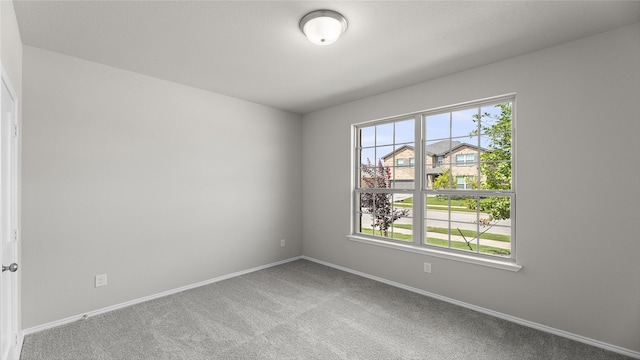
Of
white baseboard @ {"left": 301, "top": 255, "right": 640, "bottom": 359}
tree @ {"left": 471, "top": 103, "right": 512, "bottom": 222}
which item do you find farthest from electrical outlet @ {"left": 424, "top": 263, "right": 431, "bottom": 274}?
tree @ {"left": 471, "top": 103, "right": 512, "bottom": 222}

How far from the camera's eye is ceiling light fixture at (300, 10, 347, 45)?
1.98 metres

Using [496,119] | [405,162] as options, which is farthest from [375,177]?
[496,119]

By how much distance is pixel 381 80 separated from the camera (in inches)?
129

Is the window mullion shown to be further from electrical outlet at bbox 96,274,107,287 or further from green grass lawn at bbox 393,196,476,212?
electrical outlet at bbox 96,274,107,287

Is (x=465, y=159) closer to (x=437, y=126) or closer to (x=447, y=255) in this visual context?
(x=437, y=126)

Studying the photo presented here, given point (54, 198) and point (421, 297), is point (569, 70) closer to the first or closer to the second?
point (421, 297)

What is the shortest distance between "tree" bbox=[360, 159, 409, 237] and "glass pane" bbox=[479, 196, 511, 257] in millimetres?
922

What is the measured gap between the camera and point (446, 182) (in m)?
3.27

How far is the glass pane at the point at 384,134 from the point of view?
3795 mm

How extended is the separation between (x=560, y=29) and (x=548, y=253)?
73.0 inches

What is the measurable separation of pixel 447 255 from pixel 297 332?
1.78 meters

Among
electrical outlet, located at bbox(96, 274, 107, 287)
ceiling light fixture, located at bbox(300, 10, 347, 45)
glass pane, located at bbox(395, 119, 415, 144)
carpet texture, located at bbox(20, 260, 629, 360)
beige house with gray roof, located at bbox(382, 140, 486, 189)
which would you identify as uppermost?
ceiling light fixture, located at bbox(300, 10, 347, 45)

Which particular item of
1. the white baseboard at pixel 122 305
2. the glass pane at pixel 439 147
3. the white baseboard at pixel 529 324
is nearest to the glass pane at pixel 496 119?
the glass pane at pixel 439 147

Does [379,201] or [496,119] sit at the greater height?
[496,119]
